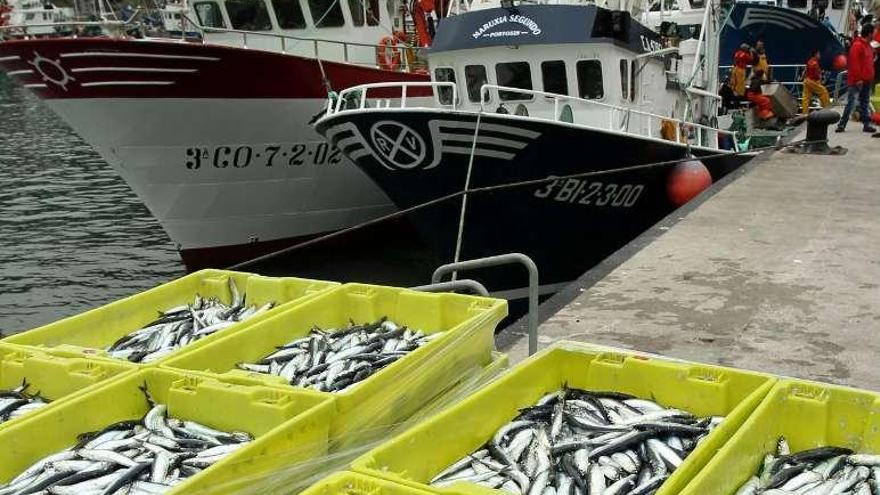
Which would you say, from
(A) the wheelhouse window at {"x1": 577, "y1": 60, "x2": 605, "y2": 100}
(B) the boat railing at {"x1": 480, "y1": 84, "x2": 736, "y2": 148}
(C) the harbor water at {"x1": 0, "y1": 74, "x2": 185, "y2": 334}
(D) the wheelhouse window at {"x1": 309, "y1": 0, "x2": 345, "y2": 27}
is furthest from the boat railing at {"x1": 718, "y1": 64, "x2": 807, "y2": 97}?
(C) the harbor water at {"x1": 0, "y1": 74, "x2": 185, "y2": 334}

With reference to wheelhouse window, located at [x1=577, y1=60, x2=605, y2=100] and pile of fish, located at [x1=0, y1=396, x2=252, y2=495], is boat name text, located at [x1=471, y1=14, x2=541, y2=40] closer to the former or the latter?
wheelhouse window, located at [x1=577, y1=60, x2=605, y2=100]

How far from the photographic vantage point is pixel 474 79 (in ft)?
38.4

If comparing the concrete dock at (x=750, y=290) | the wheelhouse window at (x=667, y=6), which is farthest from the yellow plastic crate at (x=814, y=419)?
the wheelhouse window at (x=667, y=6)

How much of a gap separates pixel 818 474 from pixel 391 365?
156 centimetres

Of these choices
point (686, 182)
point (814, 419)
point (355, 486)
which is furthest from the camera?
point (686, 182)

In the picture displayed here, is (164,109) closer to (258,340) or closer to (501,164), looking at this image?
(501,164)

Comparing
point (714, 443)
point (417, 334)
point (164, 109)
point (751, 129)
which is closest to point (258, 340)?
point (417, 334)

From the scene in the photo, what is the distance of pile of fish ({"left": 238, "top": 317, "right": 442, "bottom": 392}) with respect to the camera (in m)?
3.79

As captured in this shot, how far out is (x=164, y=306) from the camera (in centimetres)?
479

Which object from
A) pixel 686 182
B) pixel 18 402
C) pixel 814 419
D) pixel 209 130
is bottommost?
pixel 686 182

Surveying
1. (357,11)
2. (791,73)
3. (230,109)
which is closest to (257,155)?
(230,109)

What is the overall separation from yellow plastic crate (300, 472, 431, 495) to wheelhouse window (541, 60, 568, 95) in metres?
9.10

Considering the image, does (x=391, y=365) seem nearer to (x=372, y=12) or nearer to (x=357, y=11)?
(x=357, y=11)

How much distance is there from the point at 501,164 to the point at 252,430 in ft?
23.6
